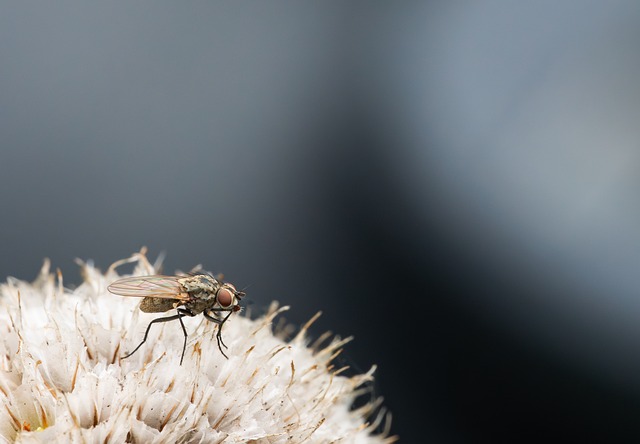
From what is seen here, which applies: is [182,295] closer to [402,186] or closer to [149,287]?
[149,287]

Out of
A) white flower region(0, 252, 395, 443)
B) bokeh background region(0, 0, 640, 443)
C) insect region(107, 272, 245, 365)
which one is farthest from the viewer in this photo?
bokeh background region(0, 0, 640, 443)

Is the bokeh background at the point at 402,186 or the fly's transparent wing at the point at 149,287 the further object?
the bokeh background at the point at 402,186

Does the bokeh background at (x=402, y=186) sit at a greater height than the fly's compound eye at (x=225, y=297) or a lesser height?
greater

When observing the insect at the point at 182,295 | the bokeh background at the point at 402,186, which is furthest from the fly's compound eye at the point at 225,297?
the bokeh background at the point at 402,186

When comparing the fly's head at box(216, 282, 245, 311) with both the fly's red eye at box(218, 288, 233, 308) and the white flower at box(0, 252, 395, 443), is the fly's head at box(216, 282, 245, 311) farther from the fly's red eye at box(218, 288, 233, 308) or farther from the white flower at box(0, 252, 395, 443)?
the white flower at box(0, 252, 395, 443)


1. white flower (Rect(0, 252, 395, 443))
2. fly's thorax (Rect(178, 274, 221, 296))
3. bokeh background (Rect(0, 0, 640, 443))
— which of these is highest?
bokeh background (Rect(0, 0, 640, 443))

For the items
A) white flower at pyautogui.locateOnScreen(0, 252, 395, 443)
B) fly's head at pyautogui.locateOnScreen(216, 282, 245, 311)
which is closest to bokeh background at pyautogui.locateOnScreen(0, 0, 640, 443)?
white flower at pyautogui.locateOnScreen(0, 252, 395, 443)

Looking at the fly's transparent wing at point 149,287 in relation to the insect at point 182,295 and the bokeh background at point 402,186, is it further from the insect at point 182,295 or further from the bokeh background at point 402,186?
the bokeh background at point 402,186

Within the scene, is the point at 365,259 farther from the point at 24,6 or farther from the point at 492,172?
the point at 24,6
